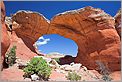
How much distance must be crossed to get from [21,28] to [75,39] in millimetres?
4154

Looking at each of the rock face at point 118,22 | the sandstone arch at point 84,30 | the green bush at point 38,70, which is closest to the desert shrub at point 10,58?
the green bush at point 38,70

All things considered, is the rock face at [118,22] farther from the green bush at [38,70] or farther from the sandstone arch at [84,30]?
the green bush at [38,70]

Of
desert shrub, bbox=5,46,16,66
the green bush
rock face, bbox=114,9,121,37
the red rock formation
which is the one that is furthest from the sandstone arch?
the green bush

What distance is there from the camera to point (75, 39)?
15719 mm

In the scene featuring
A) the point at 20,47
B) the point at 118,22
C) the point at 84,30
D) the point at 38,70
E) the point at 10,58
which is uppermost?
the point at 118,22

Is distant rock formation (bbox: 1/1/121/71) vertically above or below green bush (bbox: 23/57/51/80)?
above

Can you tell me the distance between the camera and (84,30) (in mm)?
14008

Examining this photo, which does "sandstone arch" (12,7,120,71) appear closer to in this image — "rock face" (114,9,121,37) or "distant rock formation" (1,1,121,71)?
"distant rock formation" (1,1,121,71)

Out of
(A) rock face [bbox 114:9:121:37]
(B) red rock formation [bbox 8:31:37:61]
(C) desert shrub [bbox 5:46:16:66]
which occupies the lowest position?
(C) desert shrub [bbox 5:46:16:66]

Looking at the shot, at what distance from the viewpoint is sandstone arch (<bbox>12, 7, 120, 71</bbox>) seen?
40.0ft

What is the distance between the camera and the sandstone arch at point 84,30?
12.2m

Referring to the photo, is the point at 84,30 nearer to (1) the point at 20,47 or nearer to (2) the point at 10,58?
(1) the point at 20,47

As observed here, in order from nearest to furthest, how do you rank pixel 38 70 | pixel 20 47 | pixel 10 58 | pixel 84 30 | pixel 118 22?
1. pixel 38 70
2. pixel 10 58
3. pixel 118 22
4. pixel 84 30
5. pixel 20 47

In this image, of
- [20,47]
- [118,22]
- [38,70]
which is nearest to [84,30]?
[118,22]
